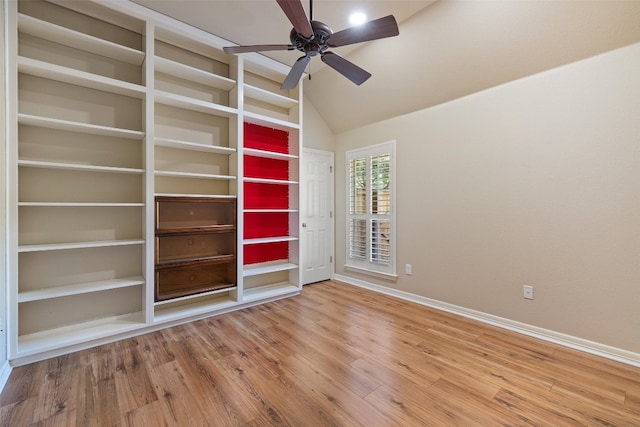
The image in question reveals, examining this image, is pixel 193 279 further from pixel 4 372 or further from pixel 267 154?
pixel 267 154

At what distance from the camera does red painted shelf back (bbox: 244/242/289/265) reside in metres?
3.72

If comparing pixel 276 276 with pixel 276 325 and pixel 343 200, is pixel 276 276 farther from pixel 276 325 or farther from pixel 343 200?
pixel 343 200

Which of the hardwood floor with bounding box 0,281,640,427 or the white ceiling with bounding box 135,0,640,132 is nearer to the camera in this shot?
the hardwood floor with bounding box 0,281,640,427

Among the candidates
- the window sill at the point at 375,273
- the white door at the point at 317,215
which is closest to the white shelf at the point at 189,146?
the white door at the point at 317,215

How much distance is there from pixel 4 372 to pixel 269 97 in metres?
3.54

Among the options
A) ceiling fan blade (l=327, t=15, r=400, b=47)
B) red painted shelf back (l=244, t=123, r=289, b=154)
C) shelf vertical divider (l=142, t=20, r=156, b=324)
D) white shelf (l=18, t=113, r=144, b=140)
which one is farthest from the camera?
red painted shelf back (l=244, t=123, r=289, b=154)

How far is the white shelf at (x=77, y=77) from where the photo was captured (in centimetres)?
217

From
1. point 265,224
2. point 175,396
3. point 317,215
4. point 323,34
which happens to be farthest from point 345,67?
point 175,396

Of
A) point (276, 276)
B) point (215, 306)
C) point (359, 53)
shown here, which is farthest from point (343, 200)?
point (215, 306)

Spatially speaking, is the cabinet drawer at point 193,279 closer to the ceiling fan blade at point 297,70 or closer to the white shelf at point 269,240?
the white shelf at point 269,240

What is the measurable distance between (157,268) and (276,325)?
1317mm

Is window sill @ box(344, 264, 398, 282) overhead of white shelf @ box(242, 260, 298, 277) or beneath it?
beneath

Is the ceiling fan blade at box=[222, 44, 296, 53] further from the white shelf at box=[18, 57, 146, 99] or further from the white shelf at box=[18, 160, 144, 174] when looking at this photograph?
the white shelf at box=[18, 160, 144, 174]

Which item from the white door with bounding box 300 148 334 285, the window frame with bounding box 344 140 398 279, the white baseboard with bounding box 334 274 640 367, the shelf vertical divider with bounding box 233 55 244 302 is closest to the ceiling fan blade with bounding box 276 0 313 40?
the shelf vertical divider with bounding box 233 55 244 302
